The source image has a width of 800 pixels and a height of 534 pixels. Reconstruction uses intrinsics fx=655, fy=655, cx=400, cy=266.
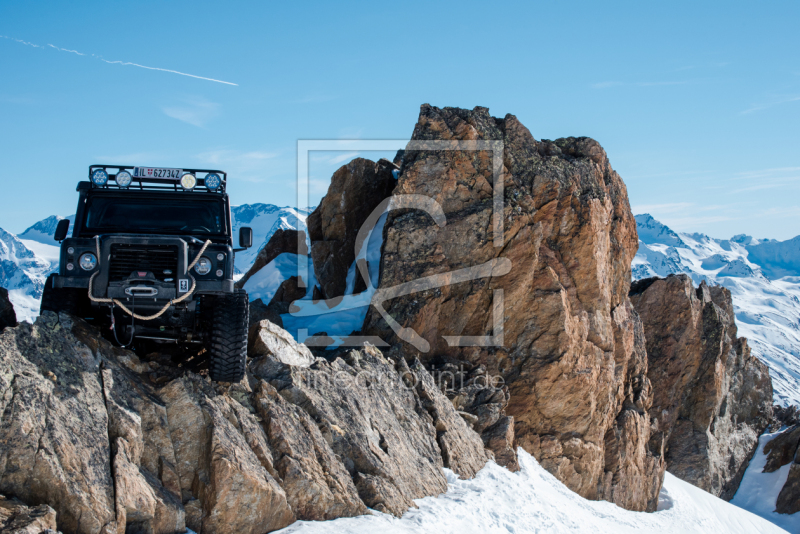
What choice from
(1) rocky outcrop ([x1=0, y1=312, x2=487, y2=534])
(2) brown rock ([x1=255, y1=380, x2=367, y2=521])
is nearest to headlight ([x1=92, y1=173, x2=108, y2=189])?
(1) rocky outcrop ([x1=0, y1=312, x2=487, y2=534])

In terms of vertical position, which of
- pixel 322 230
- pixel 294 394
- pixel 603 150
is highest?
pixel 603 150

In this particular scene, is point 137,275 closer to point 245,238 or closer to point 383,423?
point 245,238

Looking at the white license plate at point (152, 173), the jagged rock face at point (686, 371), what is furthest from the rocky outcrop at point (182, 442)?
the jagged rock face at point (686, 371)

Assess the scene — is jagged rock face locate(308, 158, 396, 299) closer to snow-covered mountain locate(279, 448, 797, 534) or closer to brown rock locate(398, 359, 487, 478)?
brown rock locate(398, 359, 487, 478)

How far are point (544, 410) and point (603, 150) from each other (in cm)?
970

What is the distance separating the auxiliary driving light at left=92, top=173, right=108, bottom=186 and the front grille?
1695 mm

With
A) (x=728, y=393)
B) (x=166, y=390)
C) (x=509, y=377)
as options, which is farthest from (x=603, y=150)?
(x=728, y=393)

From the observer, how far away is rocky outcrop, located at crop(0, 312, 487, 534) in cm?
705

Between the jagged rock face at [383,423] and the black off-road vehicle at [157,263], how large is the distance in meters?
1.95

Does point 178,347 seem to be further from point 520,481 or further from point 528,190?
point 528,190

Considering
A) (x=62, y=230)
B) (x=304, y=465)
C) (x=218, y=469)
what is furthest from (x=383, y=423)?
(x=62, y=230)

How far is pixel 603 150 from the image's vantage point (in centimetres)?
2348

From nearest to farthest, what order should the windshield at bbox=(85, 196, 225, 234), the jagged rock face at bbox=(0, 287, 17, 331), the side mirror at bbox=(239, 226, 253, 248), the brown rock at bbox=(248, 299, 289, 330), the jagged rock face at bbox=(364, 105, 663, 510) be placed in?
the jagged rock face at bbox=(0, 287, 17, 331) < the windshield at bbox=(85, 196, 225, 234) < the side mirror at bbox=(239, 226, 253, 248) < the brown rock at bbox=(248, 299, 289, 330) < the jagged rock face at bbox=(364, 105, 663, 510)

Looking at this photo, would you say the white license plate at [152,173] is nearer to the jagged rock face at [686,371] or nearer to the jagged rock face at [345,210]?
the jagged rock face at [345,210]
